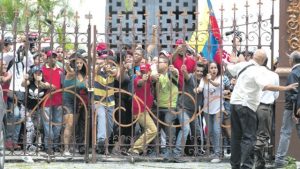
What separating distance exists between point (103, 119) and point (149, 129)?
0.83 m

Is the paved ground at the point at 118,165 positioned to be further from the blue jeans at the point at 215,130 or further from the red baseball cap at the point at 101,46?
the red baseball cap at the point at 101,46

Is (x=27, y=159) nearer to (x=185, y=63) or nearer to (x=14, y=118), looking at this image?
(x=14, y=118)

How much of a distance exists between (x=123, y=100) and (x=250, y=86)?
3.37 meters

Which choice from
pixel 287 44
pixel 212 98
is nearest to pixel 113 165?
pixel 212 98

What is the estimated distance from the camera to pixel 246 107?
1541 cm

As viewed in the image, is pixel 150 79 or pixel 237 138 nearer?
pixel 237 138

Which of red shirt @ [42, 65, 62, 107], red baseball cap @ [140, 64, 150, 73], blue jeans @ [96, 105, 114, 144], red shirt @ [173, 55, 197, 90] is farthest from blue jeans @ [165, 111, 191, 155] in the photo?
red shirt @ [42, 65, 62, 107]

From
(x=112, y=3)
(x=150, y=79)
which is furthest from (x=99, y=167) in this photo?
(x=112, y=3)

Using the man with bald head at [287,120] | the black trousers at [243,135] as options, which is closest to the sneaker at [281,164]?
the man with bald head at [287,120]

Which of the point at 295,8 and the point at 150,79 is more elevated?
the point at 295,8

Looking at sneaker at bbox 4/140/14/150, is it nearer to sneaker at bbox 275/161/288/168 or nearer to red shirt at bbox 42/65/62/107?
red shirt at bbox 42/65/62/107

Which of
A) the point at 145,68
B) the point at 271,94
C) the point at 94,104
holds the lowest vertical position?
the point at 94,104

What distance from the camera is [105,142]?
1770cm

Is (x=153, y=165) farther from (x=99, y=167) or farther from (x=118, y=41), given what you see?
(x=118, y=41)
